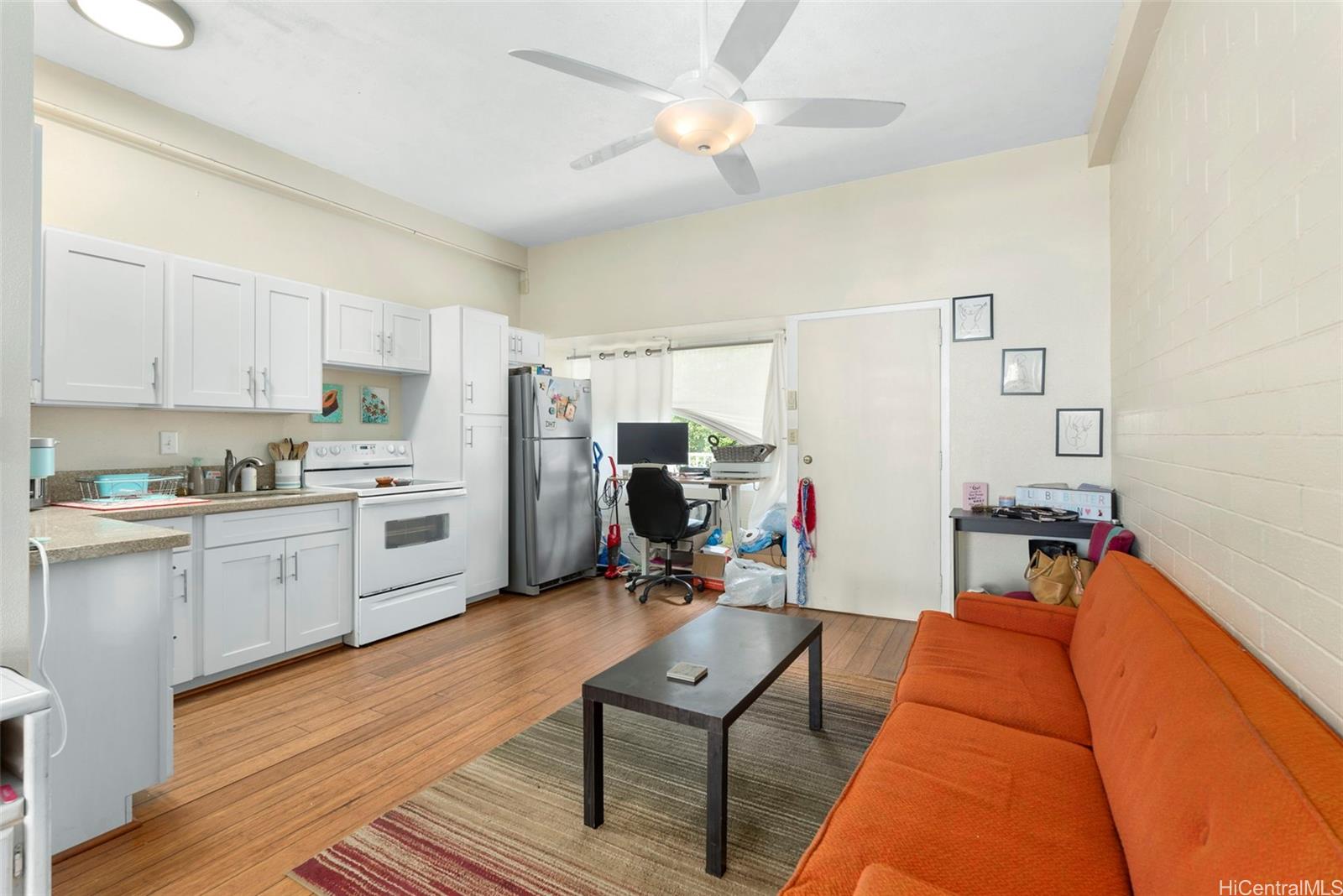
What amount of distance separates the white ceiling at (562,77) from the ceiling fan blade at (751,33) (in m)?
0.66

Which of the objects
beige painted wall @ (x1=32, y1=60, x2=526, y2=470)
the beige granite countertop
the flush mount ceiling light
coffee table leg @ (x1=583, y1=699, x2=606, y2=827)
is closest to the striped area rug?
coffee table leg @ (x1=583, y1=699, x2=606, y2=827)

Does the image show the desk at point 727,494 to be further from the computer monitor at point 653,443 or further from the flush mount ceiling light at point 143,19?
the flush mount ceiling light at point 143,19

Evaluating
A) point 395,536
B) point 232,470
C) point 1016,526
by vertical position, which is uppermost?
point 232,470

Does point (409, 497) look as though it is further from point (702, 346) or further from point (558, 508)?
point (702, 346)

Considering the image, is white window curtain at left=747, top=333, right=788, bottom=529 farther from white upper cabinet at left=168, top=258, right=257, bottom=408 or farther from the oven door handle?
white upper cabinet at left=168, top=258, right=257, bottom=408

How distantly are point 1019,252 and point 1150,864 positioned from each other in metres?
3.45

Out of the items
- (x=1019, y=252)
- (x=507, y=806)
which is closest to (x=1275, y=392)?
(x=507, y=806)

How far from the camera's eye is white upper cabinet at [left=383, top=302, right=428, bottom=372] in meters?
4.10

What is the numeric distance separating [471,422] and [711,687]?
10.0 ft

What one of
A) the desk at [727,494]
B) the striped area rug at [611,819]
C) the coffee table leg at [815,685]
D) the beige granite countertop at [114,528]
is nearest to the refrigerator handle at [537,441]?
the desk at [727,494]

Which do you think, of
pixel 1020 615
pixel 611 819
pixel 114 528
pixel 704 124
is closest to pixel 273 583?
pixel 114 528

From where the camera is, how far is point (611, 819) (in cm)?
190

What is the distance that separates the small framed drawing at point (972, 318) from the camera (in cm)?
371

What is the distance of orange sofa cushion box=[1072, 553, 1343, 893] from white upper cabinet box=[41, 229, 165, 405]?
383 centimetres
